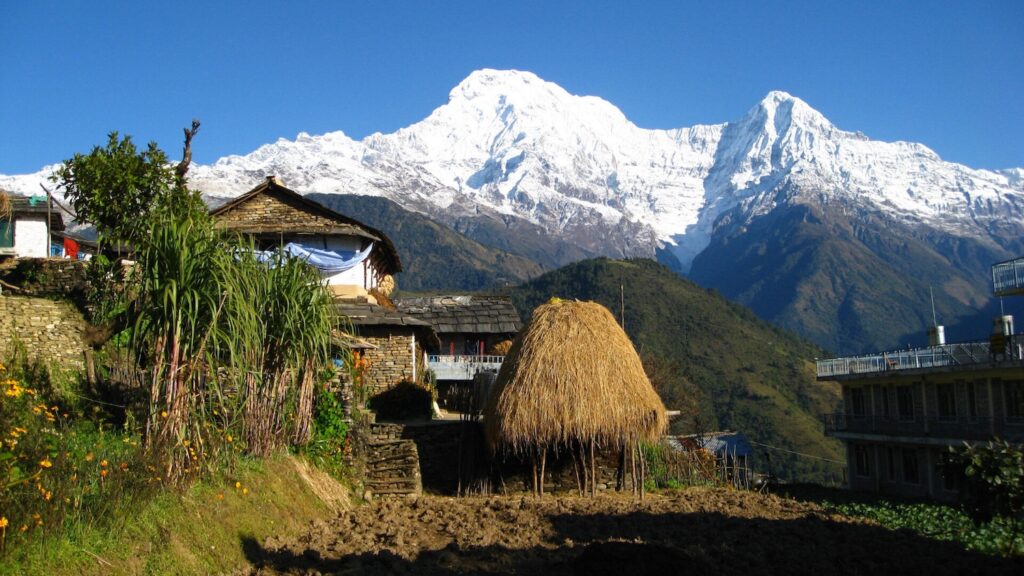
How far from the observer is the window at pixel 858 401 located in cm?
3898

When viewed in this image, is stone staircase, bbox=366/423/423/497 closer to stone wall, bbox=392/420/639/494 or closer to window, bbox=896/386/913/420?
stone wall, bbox=392/420/639/494

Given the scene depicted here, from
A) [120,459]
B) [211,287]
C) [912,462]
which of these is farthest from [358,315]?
[912,462]

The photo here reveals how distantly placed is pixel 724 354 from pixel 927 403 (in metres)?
48.1

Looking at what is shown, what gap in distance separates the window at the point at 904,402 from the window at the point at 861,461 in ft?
10.7

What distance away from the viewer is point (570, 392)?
17.3 meters

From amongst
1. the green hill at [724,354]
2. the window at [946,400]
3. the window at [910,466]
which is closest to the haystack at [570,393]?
the window at [946,400]

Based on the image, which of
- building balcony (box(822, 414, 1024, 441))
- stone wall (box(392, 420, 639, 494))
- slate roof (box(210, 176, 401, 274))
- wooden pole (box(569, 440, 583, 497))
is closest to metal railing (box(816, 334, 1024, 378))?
building balcony (box(822, 414, 1024, 441))

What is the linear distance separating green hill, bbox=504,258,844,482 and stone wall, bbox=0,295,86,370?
125 ft

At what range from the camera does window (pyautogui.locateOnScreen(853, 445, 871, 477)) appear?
37.8 metres

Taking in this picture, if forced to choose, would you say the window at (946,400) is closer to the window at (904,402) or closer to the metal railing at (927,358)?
the metal railing at (927,358)

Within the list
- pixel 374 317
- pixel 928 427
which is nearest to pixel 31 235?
pixel 374 317

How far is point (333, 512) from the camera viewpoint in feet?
45.0

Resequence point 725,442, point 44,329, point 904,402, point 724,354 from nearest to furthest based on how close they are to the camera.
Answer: point 44,329 → point 725,442 → point 904,402 → point 724,354

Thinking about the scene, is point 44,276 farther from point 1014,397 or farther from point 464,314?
point 1014,397
